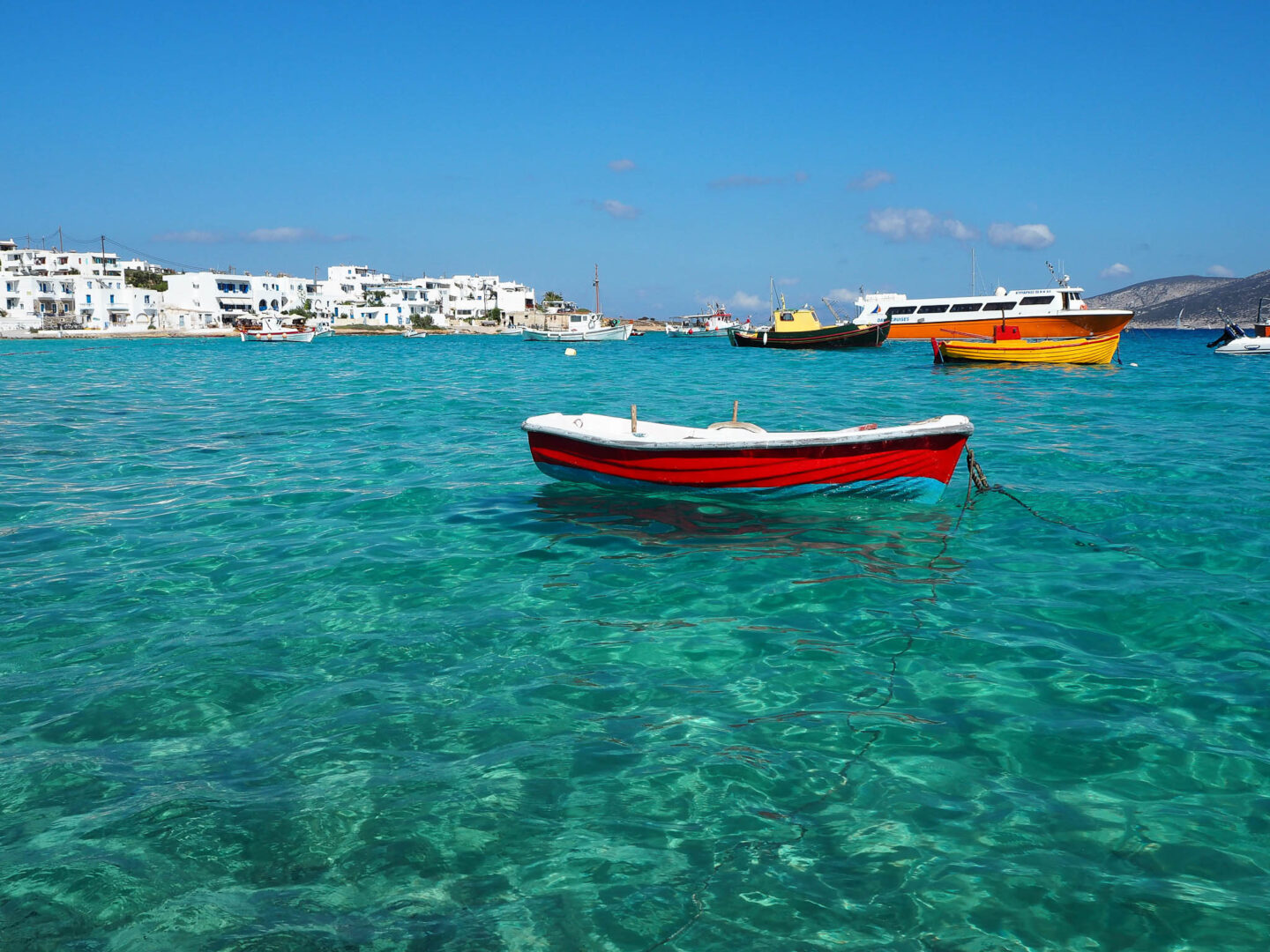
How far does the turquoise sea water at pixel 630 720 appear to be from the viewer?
344 centimetres

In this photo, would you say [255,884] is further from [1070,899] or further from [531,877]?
[1070,899]

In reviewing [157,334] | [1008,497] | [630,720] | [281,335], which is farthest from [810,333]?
[157,334]

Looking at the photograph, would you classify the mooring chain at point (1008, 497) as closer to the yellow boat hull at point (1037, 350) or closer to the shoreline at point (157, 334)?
the yellow boat hull at point (1037, 350)

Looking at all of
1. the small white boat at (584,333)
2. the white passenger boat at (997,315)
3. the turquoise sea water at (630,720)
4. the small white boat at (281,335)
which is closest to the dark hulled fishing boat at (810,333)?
the white passenger boat at (997,315)

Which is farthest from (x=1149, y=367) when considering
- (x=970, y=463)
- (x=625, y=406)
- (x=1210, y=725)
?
(x=1210, y=725)

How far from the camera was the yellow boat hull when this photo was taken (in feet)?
113

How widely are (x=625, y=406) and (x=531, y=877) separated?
20.0 meters

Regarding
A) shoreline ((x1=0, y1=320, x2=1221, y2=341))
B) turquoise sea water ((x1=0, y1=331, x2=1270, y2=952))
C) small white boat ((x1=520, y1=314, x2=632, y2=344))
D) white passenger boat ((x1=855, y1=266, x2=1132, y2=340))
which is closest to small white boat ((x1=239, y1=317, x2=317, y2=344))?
shoreline ((x1=0, y1=320, x2=1221, y2=341))


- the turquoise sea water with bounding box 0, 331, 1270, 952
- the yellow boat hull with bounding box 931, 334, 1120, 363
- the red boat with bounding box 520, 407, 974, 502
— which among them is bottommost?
the turquoise sea water with bounding box 0, 331, 1270, 952

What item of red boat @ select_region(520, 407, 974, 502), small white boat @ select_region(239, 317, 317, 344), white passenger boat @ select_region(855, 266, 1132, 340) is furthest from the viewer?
small white boat @ select_region(239, 317, 317, 344)

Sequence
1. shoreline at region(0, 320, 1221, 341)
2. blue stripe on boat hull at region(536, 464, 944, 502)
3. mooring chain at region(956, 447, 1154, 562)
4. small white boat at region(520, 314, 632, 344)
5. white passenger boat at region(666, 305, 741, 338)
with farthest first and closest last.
→ 1. white passenger boat at region(666, 305, 741, 338)
2. small white boat at region(520, 314, 632, 344)
3. shoreline at region(0, 320, 1221, 341)
4. blue stripe on boat hull at region(536, 464, 944, 502)
5. mooring chain at region(956, 447, 1154, 562)

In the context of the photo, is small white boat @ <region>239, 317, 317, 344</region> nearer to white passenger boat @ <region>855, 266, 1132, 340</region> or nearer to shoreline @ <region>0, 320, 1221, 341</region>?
shoreline @ <region>0, 320, 1221, 341</region>

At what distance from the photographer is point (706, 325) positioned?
136m

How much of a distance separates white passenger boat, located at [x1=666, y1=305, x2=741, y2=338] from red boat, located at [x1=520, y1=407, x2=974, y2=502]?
108m
